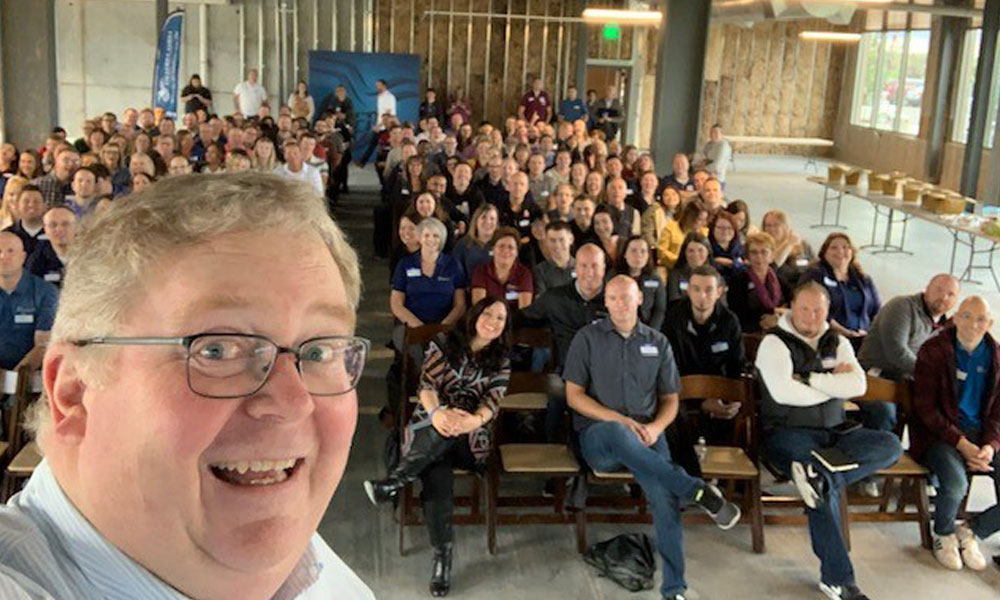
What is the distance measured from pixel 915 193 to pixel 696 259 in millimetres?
6841

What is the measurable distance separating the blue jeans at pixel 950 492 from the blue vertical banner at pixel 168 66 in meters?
12.4

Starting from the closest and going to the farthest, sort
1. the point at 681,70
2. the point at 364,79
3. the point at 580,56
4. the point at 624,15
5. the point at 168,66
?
1. the point at 681,70
2. the point at 624,15
3. the point at 168,66
4. the point at 364,79
5. the point at 580,56

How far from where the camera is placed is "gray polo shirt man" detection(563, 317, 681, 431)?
4.76 m

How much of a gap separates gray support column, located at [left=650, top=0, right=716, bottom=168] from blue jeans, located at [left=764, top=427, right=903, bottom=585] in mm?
7049

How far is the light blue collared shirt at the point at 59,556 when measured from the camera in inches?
27.5

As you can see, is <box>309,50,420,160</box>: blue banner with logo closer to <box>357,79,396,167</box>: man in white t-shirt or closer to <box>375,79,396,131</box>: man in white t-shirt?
<box>357,79,396,167</box>: man in white t-shirt

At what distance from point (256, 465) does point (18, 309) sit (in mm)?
4702

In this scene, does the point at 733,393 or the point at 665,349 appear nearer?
the point at 665,349

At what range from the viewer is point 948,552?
15.8ft

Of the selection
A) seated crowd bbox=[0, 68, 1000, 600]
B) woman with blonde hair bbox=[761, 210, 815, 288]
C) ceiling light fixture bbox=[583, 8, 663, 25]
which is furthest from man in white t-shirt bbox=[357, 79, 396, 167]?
woman with blonde hair bbox=[761, 210, 815, 288]

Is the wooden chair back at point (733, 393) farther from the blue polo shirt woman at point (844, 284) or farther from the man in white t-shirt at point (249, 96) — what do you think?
the man in white t-shirt at point (249, 96)

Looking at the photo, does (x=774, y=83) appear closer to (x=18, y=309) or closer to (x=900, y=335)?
(x=900, y=335)

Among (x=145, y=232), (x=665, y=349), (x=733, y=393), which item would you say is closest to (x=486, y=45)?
(x=733, y=393)

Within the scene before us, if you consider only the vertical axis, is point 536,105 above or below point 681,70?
below
